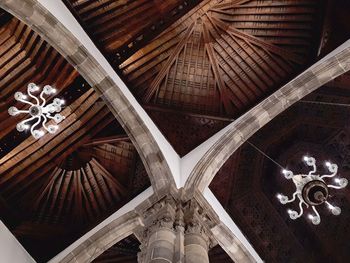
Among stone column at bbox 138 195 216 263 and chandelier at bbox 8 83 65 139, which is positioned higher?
chandelier at bbox 8 83 65 139

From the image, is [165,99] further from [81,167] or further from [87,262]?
[87,262]

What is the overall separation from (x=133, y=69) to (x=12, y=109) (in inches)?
94.3

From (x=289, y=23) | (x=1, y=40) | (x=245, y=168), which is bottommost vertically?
(x=245, y=168)

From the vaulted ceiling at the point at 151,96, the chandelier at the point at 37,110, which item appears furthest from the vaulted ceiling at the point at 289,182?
the chandelier at the point at 37,110

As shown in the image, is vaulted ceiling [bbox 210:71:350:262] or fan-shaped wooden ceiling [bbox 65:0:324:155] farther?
vaulted ceiling [bbox 210:71:350:262]

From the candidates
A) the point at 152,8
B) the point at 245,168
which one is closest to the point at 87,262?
the point at 245,168

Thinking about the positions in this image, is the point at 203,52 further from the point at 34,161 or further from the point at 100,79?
the point at 34,161

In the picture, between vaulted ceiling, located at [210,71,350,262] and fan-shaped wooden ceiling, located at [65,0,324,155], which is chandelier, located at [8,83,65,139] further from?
vaulted ceiling, located at [210,71,350,262]

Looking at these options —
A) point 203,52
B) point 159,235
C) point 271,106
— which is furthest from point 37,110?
point 271,106

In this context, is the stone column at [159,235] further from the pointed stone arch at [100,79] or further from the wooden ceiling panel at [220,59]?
the wooden ceiling panel at [220,59]

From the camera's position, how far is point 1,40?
7500 mm

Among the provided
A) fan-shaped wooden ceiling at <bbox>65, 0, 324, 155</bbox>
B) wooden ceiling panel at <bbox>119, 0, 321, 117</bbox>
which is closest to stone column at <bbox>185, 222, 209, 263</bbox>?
fan-shaped wooden ceiling at <bbox>65, 0, 324, 155</bbox>

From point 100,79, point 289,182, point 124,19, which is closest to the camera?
point 100,79

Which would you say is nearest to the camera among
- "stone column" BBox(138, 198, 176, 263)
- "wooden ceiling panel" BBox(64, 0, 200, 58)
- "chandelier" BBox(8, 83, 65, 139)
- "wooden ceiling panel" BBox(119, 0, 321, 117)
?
"stone column" BBox(138, 198, 176, 263)
